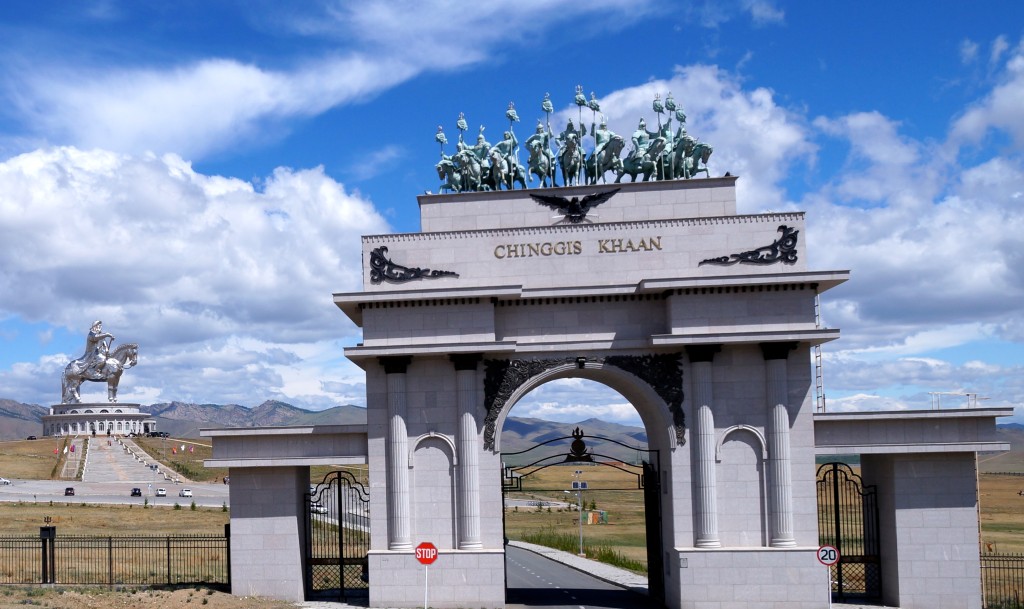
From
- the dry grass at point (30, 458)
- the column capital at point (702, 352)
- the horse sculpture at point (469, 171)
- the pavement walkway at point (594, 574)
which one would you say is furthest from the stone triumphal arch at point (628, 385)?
the dry grass at point (30, 458)

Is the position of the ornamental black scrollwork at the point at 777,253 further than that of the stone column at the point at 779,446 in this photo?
Yes

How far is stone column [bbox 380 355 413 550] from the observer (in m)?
30.5

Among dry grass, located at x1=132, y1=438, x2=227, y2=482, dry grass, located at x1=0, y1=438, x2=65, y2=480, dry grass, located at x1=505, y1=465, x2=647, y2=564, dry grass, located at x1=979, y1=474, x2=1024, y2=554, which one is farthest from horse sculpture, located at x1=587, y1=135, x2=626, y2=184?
dry grass, located at x1=0, y1=438, x2=65, y2=480

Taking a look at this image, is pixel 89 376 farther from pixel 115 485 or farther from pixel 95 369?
pixel 115 485

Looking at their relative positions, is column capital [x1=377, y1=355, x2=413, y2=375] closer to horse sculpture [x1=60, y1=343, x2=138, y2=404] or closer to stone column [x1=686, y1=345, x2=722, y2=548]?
stone column [x1=686, y1=345, x2=722, y2=548]

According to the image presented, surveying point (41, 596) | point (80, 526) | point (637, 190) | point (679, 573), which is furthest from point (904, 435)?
point (80, 526)

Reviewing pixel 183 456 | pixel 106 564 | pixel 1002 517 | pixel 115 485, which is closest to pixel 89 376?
pixel 183 456

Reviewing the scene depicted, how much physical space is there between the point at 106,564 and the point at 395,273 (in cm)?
2028

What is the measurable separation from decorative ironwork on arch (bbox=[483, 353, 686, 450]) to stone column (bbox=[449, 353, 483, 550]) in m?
0.44

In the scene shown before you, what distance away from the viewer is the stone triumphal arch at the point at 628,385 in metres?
29.8

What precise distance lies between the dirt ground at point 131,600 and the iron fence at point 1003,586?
2175 centimetres

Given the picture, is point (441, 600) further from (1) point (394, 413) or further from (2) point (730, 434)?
(2) point (730, 434)

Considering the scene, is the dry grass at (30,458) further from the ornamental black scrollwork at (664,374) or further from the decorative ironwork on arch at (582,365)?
the ornamental black scrollwork at (664,374)

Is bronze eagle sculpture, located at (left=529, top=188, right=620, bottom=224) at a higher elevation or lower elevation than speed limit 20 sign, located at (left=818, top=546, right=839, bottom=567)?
higher
